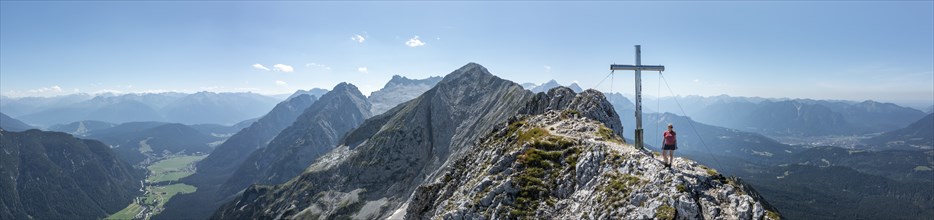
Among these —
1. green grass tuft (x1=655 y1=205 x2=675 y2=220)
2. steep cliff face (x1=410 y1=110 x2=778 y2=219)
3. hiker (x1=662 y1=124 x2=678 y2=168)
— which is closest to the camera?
green grass tuft (x1=655 y1=205 x2=675 y2=220)

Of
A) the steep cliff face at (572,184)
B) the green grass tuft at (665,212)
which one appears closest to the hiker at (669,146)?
the steep cliff face at (572,184)

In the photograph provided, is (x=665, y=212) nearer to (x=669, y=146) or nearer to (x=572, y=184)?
(x=669, y=146)

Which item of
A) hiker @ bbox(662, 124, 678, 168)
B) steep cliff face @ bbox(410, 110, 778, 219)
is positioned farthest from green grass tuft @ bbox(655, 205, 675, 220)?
hiker @ bbox(662, 124, 678, 168)

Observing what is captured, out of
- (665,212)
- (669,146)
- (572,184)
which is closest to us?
(665,212)

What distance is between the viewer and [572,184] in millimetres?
45844

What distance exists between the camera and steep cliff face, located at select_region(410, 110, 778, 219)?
3391cm

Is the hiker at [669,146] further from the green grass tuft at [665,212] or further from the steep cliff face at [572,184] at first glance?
the green grass tuft at [665,212]

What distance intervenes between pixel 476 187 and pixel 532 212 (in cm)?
860

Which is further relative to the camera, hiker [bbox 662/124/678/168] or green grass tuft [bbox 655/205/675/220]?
hiker [bbox 662/124/678/168]

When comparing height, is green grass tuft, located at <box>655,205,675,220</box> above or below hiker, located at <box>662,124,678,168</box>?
below

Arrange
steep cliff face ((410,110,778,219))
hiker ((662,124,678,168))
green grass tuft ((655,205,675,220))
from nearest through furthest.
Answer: green grass tuft ((655,205,675,220))
steep cliff face ((410,110,778,219))
hiker ((662,124,678,168))

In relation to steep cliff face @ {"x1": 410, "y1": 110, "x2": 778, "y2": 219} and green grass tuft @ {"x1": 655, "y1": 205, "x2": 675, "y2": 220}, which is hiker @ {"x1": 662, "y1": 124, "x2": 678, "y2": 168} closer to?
steep cliff face @ {"x1": 410, "y1": 110, "x2": 778, "y2": 219}

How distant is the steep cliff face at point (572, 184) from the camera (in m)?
33.9

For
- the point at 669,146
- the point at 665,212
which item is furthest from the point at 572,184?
the point at 665,212
